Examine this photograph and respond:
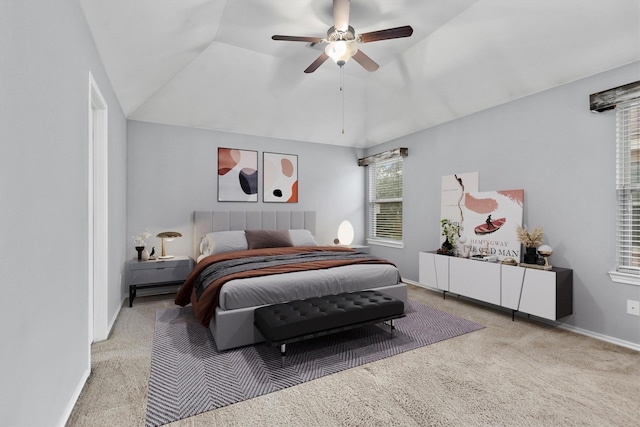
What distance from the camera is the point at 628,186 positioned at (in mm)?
2824

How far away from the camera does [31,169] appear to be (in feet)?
4.29

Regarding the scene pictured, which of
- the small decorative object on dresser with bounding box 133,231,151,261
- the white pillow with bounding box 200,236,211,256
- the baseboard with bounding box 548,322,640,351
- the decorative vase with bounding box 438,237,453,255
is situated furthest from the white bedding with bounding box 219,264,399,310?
the small decorative object on dresser with bounding box 133,231,151,261

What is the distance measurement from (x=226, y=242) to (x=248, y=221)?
0.72 metres

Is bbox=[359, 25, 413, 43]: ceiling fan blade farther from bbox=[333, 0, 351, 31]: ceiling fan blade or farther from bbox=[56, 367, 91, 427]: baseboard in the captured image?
bbox=[56, 367, 91, 427]: baseboard

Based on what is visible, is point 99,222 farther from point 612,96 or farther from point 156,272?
point 612,96

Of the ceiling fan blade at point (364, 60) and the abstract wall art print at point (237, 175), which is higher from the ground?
the ceiling fan blade at point (364, 60)

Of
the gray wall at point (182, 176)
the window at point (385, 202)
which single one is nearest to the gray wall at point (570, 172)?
the window at point (385, 202)

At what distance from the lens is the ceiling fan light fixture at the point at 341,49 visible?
264cm

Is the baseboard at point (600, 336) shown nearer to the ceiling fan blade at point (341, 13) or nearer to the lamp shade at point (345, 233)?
the lamp shade at point (345, 233)

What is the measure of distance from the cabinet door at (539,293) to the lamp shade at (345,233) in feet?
9.78

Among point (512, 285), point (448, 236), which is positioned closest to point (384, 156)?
point (448, 236)

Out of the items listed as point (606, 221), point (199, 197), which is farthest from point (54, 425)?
point (606, 221)

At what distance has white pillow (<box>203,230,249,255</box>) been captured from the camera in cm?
438

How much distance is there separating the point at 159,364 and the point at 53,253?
1.32 meters
